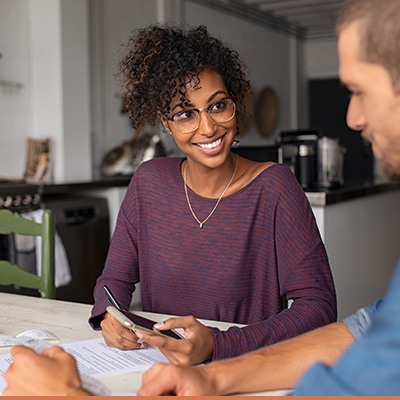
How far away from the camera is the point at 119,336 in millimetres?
1250

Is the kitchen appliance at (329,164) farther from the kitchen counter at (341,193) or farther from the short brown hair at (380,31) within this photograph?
the short brown hair at (380,31)

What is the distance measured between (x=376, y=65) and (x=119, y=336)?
30.1 inches

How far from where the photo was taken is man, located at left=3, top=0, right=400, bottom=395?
0.66 m

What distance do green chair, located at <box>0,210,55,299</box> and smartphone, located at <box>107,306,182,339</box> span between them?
77 centimetres

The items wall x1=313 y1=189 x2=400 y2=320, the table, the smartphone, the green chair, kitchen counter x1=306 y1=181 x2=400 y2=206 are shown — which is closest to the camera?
the smartphone

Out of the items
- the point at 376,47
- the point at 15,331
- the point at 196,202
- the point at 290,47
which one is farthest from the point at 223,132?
the point at 290,47

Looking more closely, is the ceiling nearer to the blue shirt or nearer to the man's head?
the man's head

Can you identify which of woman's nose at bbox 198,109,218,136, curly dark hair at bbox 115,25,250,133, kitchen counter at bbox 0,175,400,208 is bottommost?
kitchen counter at bbox 0,175,400,208

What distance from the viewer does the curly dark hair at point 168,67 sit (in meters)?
1.58

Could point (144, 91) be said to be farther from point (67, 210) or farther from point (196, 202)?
point (67, 210)

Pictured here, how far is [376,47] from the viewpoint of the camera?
76 cm

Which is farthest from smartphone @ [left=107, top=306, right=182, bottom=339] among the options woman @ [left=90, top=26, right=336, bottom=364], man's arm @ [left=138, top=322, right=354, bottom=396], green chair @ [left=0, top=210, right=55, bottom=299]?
green chair @ [left=0, top=210, right=55, bottom=299]

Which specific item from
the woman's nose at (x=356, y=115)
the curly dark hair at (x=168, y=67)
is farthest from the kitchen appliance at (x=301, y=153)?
the woman's nose at (x=356, y=115)

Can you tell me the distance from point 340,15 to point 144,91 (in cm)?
92
